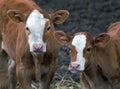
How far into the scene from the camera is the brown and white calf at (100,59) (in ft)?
44.0

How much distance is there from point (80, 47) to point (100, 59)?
75cm

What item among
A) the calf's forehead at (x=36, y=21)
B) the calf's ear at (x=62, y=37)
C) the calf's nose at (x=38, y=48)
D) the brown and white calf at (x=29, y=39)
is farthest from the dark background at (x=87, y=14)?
the calf's nose at (x=38, y=48)

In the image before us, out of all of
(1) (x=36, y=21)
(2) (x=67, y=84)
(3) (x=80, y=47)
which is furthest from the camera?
(2) (x=67, y=84)

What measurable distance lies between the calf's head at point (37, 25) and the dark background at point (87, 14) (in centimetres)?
297

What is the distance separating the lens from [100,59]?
1387 cm

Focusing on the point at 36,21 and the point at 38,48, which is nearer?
the point at 38,48

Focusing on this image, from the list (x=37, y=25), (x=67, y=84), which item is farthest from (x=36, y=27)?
(x=67, y=84)

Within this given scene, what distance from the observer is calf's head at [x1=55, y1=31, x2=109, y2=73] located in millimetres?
13117

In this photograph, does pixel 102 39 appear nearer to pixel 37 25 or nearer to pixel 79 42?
pixel 79 42

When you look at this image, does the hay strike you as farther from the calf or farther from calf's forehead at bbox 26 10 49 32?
calf's forehead at bbox 26 10 49 32

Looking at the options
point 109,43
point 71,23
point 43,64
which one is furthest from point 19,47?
point 71,23

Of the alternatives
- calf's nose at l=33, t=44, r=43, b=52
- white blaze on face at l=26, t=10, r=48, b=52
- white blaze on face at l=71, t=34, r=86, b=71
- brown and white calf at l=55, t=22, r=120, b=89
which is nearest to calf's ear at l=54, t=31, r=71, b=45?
brown and white calf at l=55, t=22, r=120, b=89

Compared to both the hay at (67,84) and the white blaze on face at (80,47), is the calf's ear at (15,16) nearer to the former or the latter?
the white blaze on face at (80,47)

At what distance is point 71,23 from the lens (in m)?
18.4
